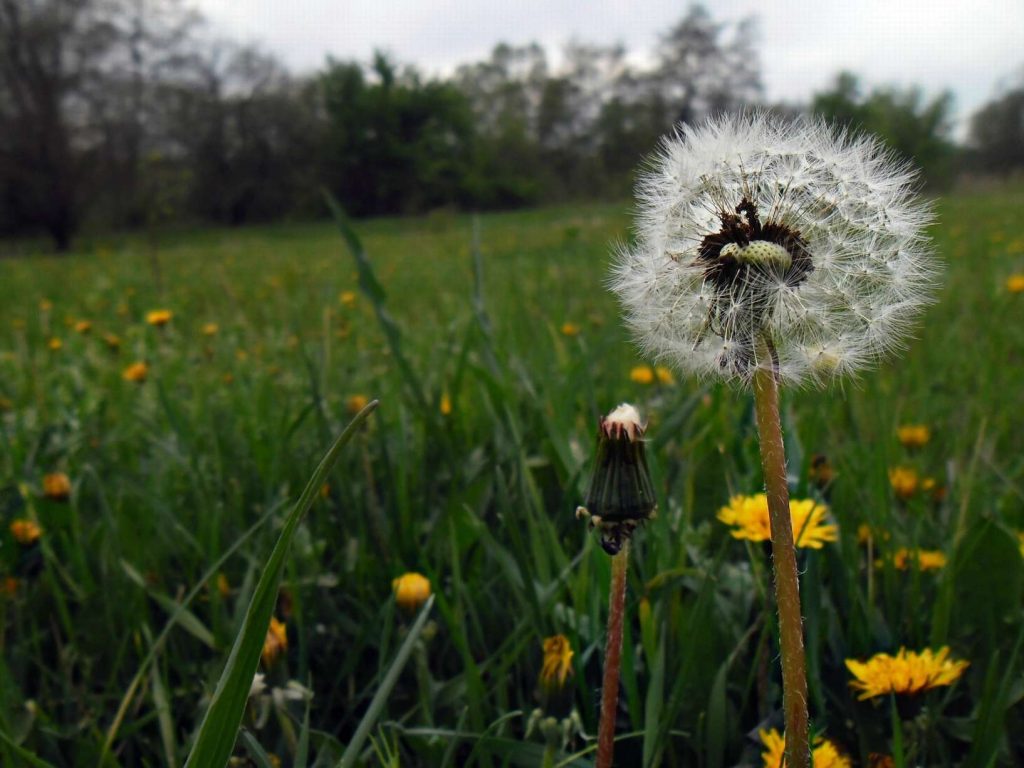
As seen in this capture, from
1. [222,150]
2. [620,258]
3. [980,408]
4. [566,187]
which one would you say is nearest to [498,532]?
[620,258]

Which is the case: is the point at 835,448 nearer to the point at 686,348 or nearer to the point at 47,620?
the point at 686,348

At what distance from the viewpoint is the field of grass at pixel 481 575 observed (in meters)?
0.76

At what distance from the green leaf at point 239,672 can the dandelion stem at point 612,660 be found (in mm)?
225

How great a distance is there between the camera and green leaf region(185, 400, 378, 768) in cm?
41

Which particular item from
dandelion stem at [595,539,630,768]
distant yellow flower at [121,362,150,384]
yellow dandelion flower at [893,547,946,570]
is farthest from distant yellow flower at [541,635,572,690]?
distant yellow flower at [121,362,150,384]

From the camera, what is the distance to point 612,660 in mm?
575

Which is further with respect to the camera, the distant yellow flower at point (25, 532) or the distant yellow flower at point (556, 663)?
the distant yellow flower at point (25, 532)

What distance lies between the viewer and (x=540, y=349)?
5.09 feet

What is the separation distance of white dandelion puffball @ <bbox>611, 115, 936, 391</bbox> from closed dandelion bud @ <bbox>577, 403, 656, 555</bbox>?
66 millimetres

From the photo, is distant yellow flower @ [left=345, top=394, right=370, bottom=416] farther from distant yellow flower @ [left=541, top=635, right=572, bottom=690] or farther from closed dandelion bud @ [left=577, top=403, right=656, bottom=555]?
closed dandelion bud @ [left=577, top=403, right=656, bottom=555]

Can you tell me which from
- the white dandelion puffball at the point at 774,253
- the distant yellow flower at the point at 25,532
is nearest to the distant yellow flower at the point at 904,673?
the white dandelion puffball at the point at 774,253

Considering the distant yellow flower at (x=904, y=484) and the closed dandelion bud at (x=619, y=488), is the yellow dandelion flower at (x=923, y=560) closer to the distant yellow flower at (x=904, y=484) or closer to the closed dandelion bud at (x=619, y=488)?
the distant yellow flower at (x=904, y=484)

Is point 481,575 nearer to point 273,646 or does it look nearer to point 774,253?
point 273,646

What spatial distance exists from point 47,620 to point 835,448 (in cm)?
115
